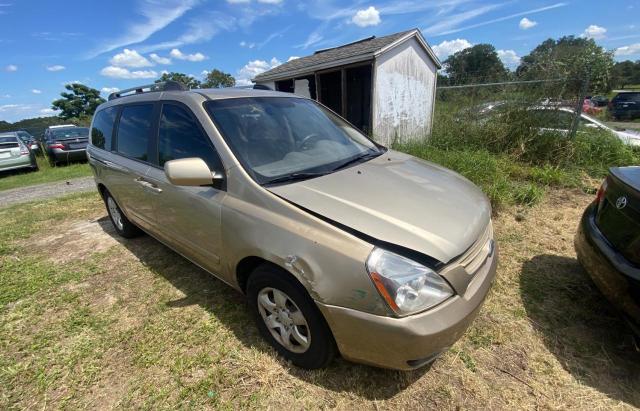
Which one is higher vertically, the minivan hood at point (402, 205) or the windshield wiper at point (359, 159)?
the windshield wiper at point (359, 159)

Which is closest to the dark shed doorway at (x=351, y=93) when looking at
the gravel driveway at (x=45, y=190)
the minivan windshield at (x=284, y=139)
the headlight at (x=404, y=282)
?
the gravel driveway at (x=45, y=190)

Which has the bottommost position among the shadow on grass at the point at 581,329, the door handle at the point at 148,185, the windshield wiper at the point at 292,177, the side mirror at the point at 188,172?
the shadow on grass at the point at 581,329

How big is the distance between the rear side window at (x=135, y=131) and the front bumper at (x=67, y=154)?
1013 centimetres

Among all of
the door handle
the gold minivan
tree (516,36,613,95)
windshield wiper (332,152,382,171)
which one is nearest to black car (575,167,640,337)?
the gold minivan

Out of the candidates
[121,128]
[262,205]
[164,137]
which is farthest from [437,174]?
[121,128]

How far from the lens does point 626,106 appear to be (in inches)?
629

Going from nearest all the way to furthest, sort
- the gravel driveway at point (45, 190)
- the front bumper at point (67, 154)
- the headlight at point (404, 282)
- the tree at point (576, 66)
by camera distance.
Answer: the headlight at point (404, 282) < the tree at point (576, 66) < the gravel driveway at point (45, 190) < the front bumper at point (67, 154)

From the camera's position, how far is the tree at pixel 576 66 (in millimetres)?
5508

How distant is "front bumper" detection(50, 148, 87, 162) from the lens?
11125mm

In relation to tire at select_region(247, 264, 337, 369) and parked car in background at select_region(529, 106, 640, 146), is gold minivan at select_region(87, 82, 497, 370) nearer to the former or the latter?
tire at select_region(247, 264, 337, 369)

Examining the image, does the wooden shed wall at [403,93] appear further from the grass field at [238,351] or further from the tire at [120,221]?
the tire at [120,221]

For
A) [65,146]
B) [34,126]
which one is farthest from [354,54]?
[34,126]

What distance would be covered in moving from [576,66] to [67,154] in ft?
48.2

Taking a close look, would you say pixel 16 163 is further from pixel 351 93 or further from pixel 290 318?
pixel 290 318
